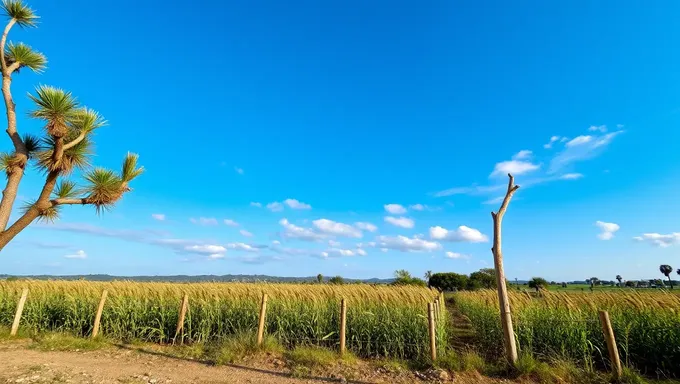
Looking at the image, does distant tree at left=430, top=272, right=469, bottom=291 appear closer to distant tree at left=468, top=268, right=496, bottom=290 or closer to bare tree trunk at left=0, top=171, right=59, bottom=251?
distant tree at left=468, top=268, right=496, bottom=290

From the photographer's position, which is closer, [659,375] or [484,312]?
[659,375]

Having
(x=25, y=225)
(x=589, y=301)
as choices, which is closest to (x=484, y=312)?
(x=589, y=301)

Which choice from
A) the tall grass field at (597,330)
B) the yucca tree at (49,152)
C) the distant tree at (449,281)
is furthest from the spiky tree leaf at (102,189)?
the distant tree at (449,281)

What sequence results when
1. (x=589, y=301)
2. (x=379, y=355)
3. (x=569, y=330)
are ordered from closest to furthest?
(x=569, y=330) < (x=379, y=355) < (x=589, y=301)

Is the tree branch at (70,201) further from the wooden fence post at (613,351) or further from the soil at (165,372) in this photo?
the wooden fence post at (613,351)

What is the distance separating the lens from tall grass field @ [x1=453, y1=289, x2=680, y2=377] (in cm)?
712

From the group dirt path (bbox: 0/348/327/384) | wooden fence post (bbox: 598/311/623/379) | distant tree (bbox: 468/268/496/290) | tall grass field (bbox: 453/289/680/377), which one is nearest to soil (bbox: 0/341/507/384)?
dirt path (bbox: 0/348/327/384)

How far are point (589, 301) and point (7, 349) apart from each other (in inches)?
596

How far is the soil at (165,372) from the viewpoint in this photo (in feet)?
21.1

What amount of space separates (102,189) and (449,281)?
2113 inches

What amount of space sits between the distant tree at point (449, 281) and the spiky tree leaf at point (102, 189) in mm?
50840

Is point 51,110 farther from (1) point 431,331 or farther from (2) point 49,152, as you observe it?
(1) point 431,331

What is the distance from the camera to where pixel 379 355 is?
8.37m

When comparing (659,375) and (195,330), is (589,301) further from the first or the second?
(195,330)
